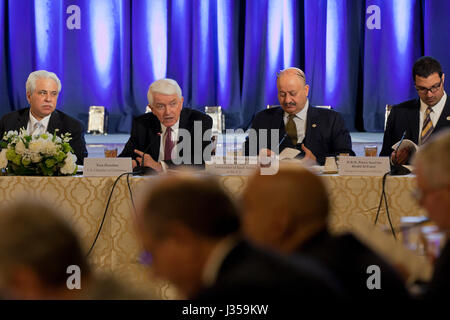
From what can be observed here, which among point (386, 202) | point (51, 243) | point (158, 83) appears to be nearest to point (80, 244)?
point (51, 243)

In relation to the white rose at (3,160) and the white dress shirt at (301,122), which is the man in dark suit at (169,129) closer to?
the white dress shirt at (301,122)

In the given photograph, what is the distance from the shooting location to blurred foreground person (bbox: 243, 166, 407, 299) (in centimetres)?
151

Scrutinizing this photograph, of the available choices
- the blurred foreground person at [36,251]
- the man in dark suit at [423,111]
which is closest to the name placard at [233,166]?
the man in dark suit at [423,111]

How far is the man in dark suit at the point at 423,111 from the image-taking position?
4.08m

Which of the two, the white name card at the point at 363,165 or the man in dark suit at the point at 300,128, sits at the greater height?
the man in dark suit at the point at 300,128

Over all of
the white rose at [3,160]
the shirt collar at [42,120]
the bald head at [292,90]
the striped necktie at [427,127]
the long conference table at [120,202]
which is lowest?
the long conference table at [120,202]

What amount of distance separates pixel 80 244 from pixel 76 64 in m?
5.43

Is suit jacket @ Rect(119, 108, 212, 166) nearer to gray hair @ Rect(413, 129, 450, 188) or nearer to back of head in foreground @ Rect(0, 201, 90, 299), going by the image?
gray hair @ Rect(413, 129, 450, 188)

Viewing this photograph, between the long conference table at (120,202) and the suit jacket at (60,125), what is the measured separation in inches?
38.0

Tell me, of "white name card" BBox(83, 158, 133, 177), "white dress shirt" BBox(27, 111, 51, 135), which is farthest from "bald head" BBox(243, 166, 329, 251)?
"white dress shirt" BBox(27, 111, 51, 135)

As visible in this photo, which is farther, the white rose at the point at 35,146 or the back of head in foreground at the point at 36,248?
the white rose at the point at 35,146

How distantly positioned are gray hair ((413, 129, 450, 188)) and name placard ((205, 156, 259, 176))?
68.0 inches

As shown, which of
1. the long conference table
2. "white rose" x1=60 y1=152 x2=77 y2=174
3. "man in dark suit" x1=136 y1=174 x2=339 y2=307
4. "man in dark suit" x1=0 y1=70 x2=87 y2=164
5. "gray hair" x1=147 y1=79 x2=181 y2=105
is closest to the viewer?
"man in dark suit" x1=136 y1=174 x2=339 y2=307
